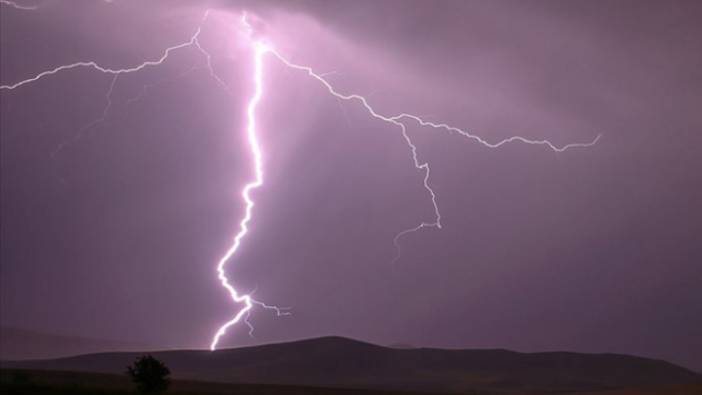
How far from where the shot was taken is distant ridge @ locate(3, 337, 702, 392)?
127ft

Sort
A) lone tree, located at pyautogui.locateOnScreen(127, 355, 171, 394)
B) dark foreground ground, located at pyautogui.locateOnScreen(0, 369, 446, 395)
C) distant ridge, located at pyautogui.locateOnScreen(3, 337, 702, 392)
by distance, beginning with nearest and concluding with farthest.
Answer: lone tree, located at pyautogui.locateOnScreen(127, 355, 171, 394) → dark foreground ground, located at pyautogui.locateOnScreen(0, 369, 446, 395) → distant ridge, located at pyautogui.locateOnScreen(3, 337, 702, 392)

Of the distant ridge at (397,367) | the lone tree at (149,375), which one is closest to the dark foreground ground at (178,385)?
the lone tree at (149,375)

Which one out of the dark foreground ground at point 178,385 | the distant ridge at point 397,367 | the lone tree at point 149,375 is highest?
the distant ridge at point 397,367

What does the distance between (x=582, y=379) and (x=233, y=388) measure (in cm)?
2331

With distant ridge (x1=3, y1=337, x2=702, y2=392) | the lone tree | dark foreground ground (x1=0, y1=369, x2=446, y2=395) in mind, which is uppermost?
distant ridge (x1=3, y1=337, x2=702, y2=392)

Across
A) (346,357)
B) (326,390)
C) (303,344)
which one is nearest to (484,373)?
(346,357)

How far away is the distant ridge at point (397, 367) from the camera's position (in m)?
38.7

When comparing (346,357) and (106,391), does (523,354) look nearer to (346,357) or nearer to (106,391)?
(346,357)

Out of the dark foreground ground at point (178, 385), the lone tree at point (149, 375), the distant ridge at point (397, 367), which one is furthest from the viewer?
the distant ridge at point (397, 367)

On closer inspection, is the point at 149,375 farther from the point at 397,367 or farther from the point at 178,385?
the point at 397,367

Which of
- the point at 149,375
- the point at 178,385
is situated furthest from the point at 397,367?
the point at 149,375

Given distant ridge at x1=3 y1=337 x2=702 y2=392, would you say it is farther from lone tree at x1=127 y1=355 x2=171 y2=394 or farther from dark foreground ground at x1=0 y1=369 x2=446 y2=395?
lone tree at x1=127 y1=355 x2=171 y2=394

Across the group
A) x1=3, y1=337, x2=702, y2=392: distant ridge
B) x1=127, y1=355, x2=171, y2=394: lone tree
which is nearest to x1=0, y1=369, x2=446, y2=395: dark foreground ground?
x1=127, y1=355, x2=171, y2=394: lone tree

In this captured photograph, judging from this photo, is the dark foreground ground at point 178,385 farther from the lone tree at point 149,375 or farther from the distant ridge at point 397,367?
the distant ridge at point 397,367
